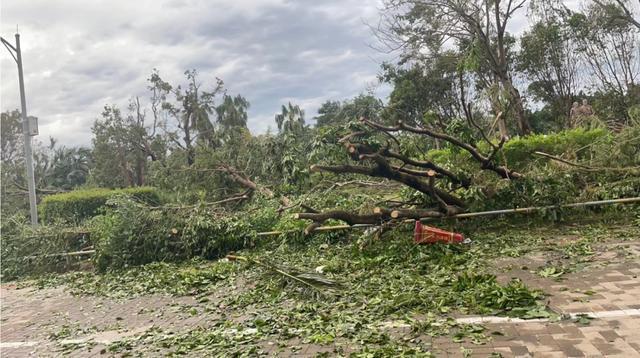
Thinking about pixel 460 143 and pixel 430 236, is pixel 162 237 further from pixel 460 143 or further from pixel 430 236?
pixel 460 143

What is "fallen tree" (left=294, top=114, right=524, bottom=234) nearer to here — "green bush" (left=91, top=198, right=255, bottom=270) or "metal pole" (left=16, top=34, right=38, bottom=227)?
"green bush" (left=91, top=198, right=255, bottom=270)

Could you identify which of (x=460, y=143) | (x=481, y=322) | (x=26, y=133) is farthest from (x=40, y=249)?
(x=481, y=322)

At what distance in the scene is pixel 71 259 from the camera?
984cm

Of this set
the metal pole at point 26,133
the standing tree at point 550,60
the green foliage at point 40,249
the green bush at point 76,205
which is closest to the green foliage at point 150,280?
the green foliage at point 40,249

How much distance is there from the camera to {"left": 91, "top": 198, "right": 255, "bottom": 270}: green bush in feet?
28.4

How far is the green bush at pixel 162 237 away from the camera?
8.66 meters

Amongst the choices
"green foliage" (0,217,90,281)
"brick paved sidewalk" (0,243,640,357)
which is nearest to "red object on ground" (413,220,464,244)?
"brick paved sidewalk" (0,243,640,357)

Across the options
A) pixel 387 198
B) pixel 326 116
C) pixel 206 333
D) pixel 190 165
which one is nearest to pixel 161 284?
pixel 206 333

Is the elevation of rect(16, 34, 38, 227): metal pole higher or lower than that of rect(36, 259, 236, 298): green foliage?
higher

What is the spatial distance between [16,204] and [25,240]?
1403 centimetres

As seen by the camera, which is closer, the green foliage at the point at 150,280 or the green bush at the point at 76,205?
the green foliage at the point at 150,280

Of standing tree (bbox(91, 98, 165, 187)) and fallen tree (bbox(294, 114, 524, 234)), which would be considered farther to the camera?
standing tree (bbox(91, 98, 165, 187))

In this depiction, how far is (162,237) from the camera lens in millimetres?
8742

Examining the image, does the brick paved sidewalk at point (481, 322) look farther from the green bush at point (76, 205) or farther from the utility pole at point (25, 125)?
the green bush at point (76, 205)
